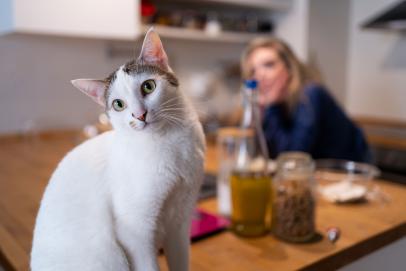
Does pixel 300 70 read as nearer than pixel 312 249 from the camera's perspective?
No

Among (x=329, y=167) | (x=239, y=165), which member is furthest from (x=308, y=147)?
(x=239, y=165)

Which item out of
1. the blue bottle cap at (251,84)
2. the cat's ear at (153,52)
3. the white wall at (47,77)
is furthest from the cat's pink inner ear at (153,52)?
the white wall at (47,77)

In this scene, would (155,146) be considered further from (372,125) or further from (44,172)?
(372,125)

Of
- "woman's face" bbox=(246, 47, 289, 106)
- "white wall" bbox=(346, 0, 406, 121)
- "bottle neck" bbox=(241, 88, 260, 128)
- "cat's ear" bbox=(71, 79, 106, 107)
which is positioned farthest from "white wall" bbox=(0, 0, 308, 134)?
"white wall" bbox=(346, 0, 406, 121)

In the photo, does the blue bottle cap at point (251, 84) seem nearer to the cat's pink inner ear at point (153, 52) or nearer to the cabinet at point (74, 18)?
the cat's pink inner ear at point (153, 52)

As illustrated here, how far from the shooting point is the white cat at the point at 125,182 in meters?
0.46

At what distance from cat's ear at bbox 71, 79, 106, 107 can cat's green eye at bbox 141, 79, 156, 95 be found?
5cm

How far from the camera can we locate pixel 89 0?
154cm

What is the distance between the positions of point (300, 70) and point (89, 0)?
0.98 meters

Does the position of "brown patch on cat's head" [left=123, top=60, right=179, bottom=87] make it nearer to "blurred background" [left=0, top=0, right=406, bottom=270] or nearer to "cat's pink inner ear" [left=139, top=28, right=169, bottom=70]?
"cat's pink inner ear" [left=139, top=28, right=169, bottom=70]

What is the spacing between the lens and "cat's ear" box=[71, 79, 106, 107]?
46 cm

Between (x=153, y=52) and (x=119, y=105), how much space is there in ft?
0.29

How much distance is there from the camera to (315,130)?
1.53 meters

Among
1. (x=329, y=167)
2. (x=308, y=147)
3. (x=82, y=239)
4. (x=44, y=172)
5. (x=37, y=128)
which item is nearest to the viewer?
Answer: (x=82, y=239)
